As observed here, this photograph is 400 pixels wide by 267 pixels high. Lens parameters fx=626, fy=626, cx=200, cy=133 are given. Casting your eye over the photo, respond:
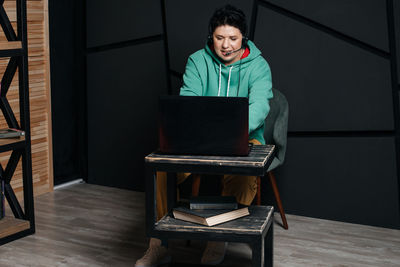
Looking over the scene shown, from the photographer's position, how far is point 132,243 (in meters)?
3.68

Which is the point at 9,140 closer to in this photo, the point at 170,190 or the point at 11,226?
the point at 11,226

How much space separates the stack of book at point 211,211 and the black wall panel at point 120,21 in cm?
195

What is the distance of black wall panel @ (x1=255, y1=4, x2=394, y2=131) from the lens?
3.83 metres

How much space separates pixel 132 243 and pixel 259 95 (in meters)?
1.17

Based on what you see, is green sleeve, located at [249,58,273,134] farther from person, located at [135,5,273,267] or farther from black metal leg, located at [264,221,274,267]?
black metal leg, located at [264,221,274,267]

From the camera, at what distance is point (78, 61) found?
4926mm

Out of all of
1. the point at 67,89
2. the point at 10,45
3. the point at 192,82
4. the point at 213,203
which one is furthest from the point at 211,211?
the point at 67,89

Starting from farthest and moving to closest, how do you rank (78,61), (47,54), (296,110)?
1. (78,61)
2. (47,54)
3. (296,110)

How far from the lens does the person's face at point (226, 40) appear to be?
3234 millimetres

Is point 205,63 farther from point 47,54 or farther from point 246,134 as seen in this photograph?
point 47,54

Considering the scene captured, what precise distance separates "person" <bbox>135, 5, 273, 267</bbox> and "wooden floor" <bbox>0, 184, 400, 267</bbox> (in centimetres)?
17

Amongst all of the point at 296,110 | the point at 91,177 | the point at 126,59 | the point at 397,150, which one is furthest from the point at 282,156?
the point at 91,177

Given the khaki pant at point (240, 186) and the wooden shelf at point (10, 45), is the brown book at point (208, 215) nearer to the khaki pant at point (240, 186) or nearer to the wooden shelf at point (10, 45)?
the khaki pant at point (240, 186)

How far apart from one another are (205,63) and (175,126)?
904 mm
